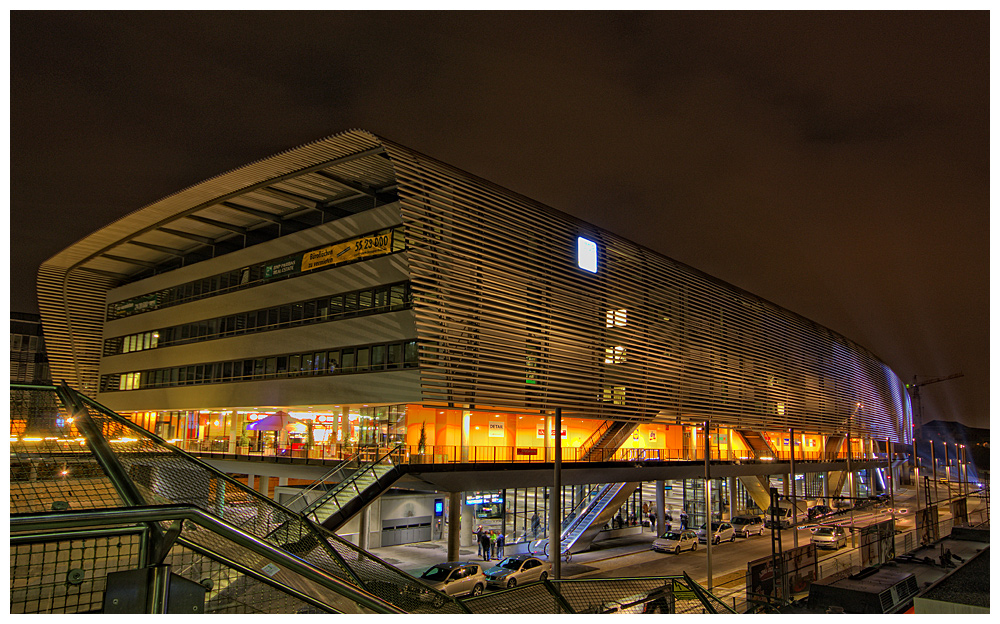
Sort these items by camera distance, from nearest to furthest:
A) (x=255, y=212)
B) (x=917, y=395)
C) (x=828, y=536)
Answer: (x=828, y=536) → (x=255, y=212) → (x=917, y=395)

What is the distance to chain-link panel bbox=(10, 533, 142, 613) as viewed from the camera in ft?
14.7

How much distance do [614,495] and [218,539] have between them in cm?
3469

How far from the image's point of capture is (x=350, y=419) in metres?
35.8

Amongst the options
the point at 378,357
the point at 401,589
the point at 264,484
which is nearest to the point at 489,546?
the point at 378,357

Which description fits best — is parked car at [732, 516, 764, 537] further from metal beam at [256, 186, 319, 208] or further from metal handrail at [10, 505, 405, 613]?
metal handrail at [10, 505, 405, 613]

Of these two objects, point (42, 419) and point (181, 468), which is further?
point (181, 468)

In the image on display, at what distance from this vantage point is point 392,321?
31.9 m

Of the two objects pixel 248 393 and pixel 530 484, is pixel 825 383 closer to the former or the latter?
pixel 530 484

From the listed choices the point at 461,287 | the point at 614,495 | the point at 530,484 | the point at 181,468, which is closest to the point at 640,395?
the point at 614,495

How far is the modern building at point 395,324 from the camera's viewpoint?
30219 millimetres

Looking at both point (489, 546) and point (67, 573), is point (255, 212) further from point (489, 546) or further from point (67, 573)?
point (67, 573)

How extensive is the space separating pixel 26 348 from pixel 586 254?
73956 mm

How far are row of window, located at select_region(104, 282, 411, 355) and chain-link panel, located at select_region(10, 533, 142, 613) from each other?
2679 cm

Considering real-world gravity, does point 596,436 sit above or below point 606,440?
above
